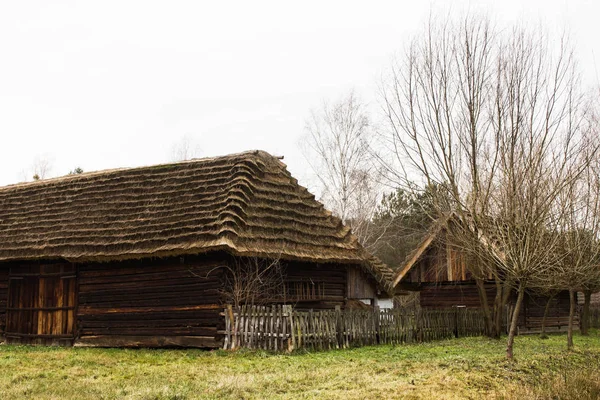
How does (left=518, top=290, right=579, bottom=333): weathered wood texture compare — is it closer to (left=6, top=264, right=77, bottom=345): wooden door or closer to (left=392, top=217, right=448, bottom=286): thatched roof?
(left=392, top=217, right=448, bottom=286): thatched roof

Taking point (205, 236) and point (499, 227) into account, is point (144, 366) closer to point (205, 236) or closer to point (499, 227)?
point (205, 236)

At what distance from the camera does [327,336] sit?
15.9m

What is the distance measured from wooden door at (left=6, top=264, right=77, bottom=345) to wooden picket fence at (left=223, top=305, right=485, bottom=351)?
5658mm

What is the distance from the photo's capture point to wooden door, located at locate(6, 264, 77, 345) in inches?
764

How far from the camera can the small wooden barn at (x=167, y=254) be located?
17.0m

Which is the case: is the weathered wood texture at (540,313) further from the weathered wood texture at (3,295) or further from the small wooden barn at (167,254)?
the weathered wood texture at (3,295)

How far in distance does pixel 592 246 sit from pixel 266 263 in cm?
819

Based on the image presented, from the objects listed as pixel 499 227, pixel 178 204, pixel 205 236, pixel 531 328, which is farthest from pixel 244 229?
pixel 531 328

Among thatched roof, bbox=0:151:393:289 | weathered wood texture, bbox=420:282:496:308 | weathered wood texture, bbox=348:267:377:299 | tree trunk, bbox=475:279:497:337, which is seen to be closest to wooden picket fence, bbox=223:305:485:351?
thatched roof, bbox=0:151:393:289

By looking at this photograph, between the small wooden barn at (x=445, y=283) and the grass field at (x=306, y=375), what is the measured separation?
890cm

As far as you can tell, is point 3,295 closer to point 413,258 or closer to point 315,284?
point 315,284

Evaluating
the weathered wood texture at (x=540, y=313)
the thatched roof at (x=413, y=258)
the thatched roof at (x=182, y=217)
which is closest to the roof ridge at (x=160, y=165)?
the thatched roof at (x=182, y=217)

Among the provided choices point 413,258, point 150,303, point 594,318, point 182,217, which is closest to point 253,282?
point 182,217

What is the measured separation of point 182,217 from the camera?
699 inches
